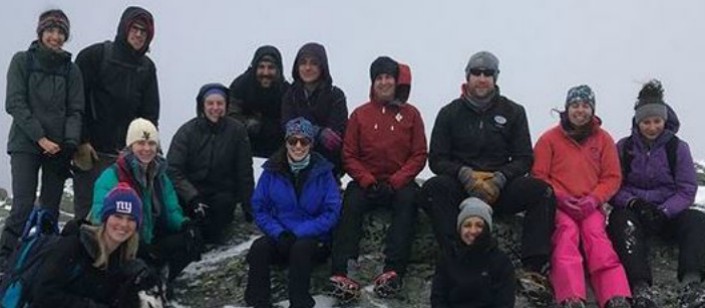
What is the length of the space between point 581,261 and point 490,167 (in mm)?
1719

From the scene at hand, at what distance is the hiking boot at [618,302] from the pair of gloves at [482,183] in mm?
1889

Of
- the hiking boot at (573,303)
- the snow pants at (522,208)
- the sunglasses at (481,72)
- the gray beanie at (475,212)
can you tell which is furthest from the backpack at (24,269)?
the sunglasses at (481,72)

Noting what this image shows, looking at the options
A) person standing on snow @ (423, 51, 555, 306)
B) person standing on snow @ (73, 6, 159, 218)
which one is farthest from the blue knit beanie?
person standing on snow @ (423, 51, 555, 306)

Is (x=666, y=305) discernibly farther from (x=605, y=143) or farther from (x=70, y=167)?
(x=70, y=167)

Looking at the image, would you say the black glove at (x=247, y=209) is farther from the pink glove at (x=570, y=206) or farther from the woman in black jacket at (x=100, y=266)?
the pink glove at (x=570, y=206)

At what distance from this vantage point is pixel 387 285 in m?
10.0

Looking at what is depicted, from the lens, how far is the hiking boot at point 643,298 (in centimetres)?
966

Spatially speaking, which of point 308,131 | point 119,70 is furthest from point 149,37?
point 308,131

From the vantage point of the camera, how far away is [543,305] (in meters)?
10.0

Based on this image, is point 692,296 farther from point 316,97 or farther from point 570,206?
point 316,97

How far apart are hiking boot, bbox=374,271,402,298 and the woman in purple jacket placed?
9.18 ft

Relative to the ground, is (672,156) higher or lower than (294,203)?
higher

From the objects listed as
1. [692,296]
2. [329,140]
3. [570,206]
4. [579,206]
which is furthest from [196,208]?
[692,296]

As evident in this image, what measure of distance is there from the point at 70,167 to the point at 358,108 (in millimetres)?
3987
